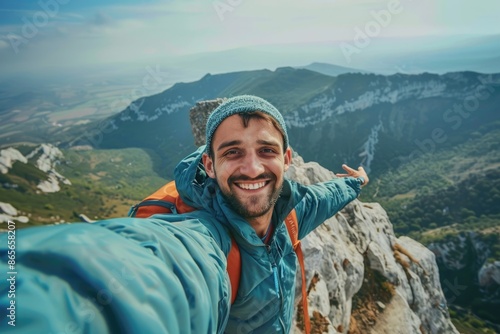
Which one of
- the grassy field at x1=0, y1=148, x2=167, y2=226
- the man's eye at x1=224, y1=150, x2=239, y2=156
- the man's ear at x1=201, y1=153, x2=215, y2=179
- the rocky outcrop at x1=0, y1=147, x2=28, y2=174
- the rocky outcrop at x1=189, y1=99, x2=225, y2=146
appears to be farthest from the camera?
the rocky outcrop at x1=0, y1=147, x2=28, y2=174

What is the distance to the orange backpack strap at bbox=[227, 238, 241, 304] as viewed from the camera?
306 centimetres

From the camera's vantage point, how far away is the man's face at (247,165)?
3.38m

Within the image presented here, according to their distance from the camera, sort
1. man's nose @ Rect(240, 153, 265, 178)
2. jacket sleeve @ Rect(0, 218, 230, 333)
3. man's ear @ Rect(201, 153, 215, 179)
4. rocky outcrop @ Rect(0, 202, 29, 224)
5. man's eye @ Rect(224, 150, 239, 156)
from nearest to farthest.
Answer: jacket sleeve @ Rect(0, 218, 230, 333), man's nose @ Rect(240, 153, 265, 178), man's eye @ Rect(224, 150, 239, 156), man's ear @ Rect(201, 153, 215, 179), rocky outcrop @ Rect(0, 202, 29, 224)

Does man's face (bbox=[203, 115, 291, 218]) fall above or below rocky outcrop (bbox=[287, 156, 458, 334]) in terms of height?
above

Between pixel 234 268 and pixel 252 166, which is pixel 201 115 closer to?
pixel 252 166

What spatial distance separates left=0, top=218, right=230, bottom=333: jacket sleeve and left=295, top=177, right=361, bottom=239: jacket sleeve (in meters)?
3.20

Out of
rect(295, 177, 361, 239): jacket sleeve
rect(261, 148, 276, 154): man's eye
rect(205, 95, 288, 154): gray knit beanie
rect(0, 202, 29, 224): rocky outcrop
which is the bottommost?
rect(0, 202, 29, 224): rocky outcrop

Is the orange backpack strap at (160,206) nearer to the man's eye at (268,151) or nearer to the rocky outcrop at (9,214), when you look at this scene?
the man's eye at (268,151)

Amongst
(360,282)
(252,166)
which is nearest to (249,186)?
(252,166)

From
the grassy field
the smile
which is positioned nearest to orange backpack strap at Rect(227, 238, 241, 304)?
the smile

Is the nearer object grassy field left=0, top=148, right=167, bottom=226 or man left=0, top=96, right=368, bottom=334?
man left=0, top=96, right=368, bottom=334

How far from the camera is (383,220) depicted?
20.2m

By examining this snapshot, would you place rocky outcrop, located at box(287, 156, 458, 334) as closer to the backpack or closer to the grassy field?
the backpack

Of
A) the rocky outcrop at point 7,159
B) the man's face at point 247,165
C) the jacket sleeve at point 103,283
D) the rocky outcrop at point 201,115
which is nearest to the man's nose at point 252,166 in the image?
the man's face at point 247,165
